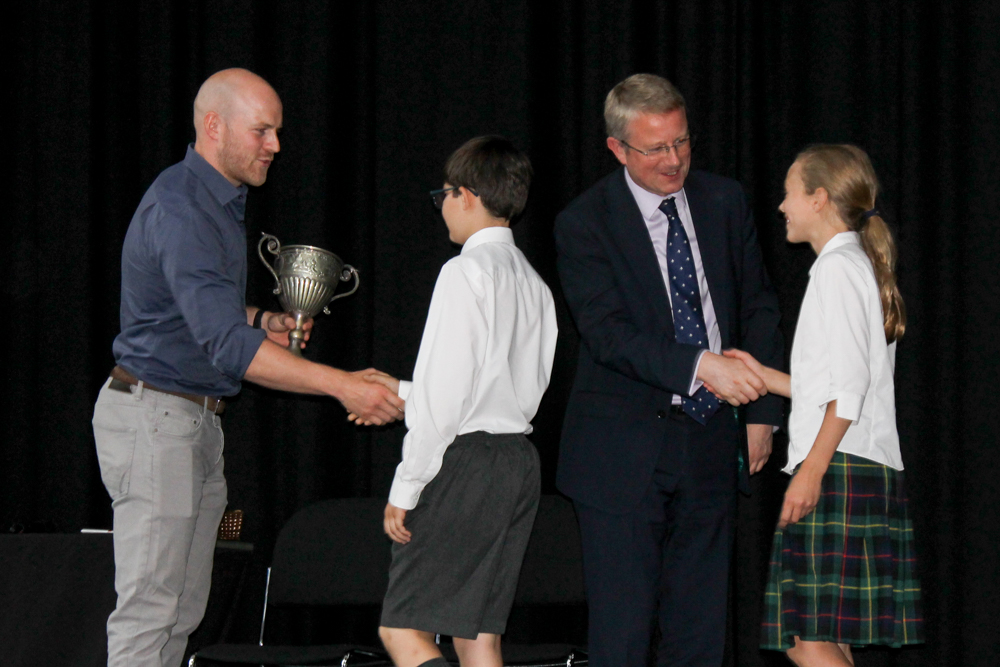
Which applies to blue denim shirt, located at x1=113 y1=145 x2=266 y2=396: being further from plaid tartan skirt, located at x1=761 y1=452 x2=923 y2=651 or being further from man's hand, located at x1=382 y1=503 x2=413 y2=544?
plaid tartan skirt, located at x1=761 y1=452 x2=923 y2=651

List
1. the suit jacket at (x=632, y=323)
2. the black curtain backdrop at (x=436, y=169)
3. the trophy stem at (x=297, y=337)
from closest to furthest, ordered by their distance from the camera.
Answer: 1. the suit jacket at (x=632, y=323)
2. the trophy stem at (x=297, y=337)
3. the black curtain backdrop at (x=436, y=169)

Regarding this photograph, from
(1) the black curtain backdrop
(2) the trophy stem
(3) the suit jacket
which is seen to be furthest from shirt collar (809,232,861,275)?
(2) the trophy stem

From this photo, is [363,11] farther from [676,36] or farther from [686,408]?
[686,408]

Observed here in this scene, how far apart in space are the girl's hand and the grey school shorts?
73cm

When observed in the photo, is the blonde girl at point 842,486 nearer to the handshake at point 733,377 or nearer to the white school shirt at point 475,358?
the handshake at point 733,377

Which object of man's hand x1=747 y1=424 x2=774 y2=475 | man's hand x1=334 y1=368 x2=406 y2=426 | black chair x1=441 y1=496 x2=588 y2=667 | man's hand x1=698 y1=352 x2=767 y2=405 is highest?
man's hand x1=698 y1=352 x2=767 y2=405

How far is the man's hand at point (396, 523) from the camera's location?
2551 millimetres

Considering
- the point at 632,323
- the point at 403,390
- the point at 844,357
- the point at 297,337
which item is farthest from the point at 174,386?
the point at 844,357

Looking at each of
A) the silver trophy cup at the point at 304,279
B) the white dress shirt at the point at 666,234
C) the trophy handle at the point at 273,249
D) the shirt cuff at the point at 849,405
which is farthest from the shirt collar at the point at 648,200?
the trophy handle at the point at 273,249

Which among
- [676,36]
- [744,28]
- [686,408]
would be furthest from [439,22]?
[686,408]

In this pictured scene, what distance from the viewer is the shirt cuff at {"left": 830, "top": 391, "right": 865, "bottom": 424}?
258 centimetres

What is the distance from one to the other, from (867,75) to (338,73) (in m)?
2.26

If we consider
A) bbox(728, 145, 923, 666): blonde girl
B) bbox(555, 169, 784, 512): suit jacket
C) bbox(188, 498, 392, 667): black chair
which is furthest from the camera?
bbox(188, 498, 392, 667): black chair

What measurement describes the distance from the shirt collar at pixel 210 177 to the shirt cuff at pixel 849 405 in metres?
1.94
